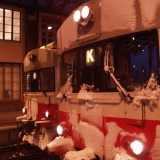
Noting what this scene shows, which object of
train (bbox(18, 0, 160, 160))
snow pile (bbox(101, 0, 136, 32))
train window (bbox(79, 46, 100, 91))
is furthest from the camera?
train window (bbox(79, 46, 100, 91))

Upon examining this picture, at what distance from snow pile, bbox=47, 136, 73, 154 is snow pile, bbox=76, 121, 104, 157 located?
42 centimetres

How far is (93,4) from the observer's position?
3762mm

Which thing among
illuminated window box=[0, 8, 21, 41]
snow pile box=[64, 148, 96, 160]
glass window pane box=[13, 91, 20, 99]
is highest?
illuminated window box=[0, 8, 21, 41]

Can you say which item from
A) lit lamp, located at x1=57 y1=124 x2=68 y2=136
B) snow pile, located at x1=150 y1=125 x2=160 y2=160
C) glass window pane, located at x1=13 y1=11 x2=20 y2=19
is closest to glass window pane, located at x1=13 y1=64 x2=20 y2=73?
glass window pane, located at x1=13 y1=11 x2=20 y2=19

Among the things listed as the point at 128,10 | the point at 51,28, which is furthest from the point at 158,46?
the point at 51,28

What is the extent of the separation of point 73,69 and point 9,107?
35.6 ft

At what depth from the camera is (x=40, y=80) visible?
686 cm

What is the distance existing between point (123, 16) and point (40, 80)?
4041 millimetres

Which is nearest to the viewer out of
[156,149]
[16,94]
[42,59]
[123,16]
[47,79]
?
[156,149]

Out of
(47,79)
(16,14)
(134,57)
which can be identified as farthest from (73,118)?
(16,14)

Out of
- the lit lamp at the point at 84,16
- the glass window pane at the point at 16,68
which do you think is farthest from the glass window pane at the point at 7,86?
the lit lamp at the point at 84,16

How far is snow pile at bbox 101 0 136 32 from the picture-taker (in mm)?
3225

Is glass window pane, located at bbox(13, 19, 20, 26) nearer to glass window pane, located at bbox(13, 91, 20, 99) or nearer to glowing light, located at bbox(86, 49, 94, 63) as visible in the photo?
glass window pane, located at bbox(13, 91, 20, 99)

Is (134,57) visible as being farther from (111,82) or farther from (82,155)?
(82,155)
